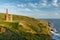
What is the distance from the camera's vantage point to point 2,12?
3.75m

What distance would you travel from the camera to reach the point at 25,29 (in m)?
3.73

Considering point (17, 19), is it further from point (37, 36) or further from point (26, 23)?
point (37, 36)

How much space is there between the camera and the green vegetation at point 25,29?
12.1ft

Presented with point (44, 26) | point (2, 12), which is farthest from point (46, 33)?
point (2, 12)

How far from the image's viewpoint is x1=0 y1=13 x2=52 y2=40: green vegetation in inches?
145

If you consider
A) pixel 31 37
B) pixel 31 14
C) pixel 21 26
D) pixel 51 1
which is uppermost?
pixel 51 1

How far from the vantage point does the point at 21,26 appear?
3707 millimetres

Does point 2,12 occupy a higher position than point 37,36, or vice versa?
point 2,12

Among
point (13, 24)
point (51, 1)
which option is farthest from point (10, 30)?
point (51, 1)

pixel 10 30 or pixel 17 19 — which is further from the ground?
pixel 17 19

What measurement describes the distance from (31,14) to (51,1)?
0.56 m

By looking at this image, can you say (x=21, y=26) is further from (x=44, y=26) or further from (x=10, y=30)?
(x=44, y=26)

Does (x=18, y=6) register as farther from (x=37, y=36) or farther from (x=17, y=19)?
(x=37, y=36)

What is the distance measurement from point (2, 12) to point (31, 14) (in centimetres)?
68
